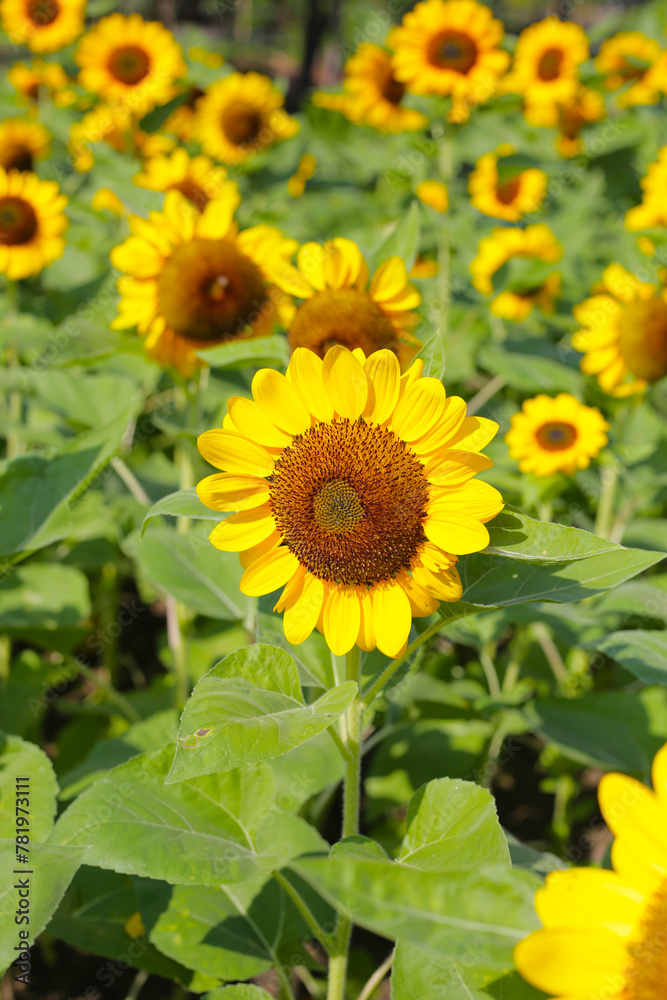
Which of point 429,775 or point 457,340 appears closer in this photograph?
point 429,775

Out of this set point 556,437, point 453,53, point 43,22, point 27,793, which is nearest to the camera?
point 27,793

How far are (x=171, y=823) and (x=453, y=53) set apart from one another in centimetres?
323

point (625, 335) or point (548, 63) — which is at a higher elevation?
point (548, 63)

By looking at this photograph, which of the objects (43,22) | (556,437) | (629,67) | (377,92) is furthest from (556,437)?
(629,67)

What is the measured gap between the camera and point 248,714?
1.06 m

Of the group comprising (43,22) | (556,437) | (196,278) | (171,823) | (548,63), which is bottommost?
(171,823)

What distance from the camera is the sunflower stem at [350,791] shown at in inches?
50.7

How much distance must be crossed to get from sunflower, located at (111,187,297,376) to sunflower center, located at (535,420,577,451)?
2.95ft

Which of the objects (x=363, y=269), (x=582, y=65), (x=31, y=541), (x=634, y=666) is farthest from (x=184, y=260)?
(x=582, y=65)

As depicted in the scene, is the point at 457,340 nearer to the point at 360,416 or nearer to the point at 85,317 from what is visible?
the point at 85,317

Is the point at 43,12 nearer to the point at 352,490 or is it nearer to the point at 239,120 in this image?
the point at 239,120

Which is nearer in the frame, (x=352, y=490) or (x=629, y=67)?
(x=352, y=490)

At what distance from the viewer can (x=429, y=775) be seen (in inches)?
87.7

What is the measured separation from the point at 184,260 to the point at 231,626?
120cm
